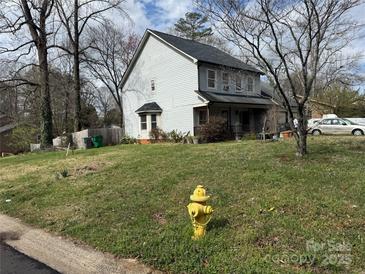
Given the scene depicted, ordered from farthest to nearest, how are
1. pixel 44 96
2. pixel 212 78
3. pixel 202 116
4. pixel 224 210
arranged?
pixel 44 96, pixel 212 78, pixel 202 116, pixel 224 210

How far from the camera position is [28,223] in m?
6.55

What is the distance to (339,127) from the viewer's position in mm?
22562

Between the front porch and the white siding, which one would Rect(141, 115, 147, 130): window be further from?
the front porch

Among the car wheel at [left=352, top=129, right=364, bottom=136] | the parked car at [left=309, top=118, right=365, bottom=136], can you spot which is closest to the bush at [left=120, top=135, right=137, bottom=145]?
the parked car at [left=309, top=118, right=365, bottom=136]

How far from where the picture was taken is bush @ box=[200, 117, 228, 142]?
19.5 m

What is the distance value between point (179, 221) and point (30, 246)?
2474 millimetres

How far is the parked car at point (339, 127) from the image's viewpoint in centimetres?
2203

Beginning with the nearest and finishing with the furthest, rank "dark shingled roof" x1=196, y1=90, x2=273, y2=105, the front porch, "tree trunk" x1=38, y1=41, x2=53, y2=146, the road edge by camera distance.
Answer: the road edge
"dark shingled roof" x1=196, y1=90, x2=273, y2=105
the front porch
"tree trunk" x1=38, y1=41, x2=53, y2=146

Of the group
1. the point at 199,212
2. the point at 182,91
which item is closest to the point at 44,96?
the point at 182,91

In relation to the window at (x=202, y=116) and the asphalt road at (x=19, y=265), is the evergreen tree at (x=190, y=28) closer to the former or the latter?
the window at (x=202, y=116)

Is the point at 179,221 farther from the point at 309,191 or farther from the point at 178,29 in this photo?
the point at 178,29

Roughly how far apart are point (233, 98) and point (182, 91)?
361cm

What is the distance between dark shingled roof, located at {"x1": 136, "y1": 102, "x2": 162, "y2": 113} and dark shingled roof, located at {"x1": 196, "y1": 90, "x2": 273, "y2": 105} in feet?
13.0

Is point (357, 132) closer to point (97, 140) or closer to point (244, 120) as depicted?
point (244, 120)
